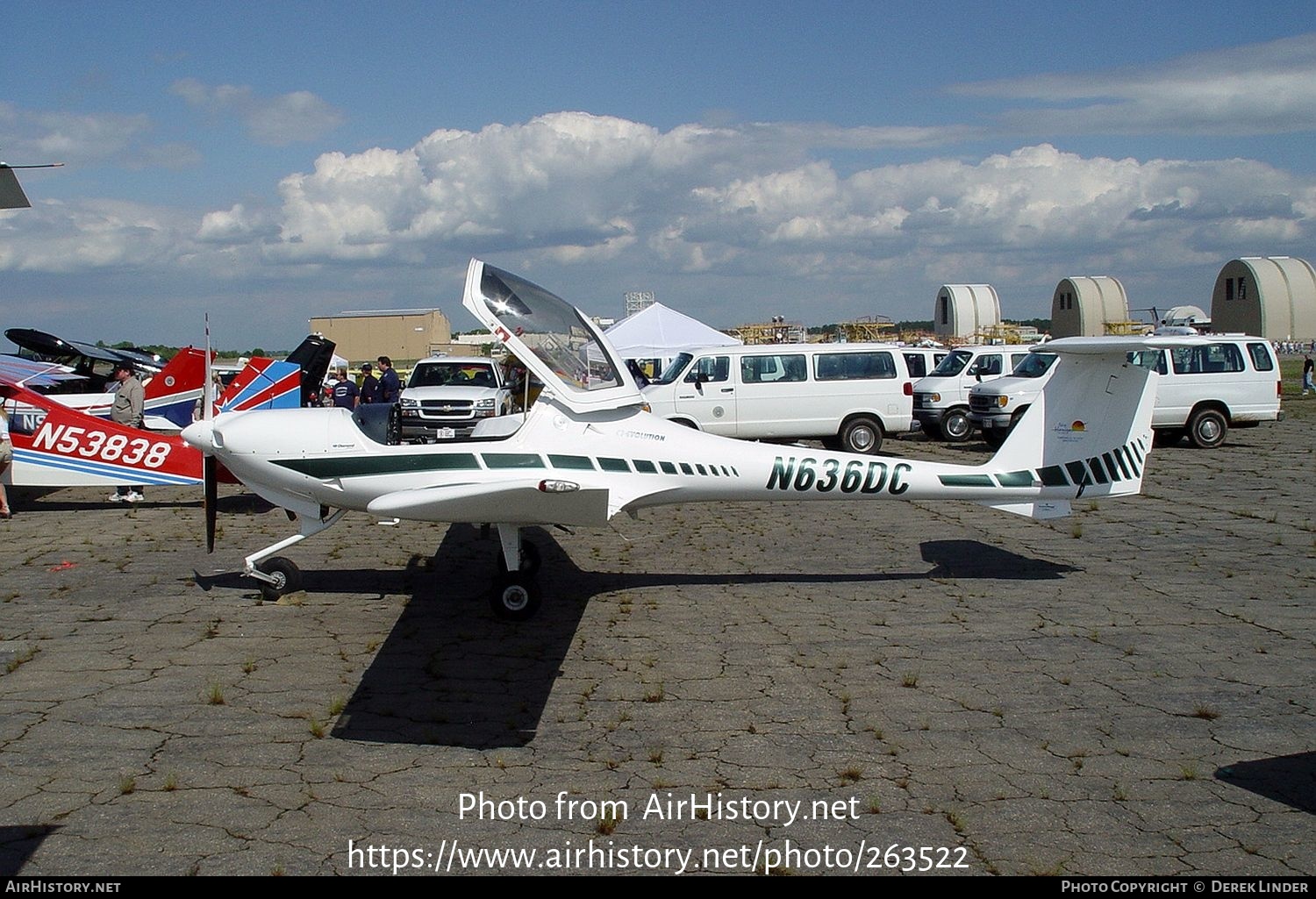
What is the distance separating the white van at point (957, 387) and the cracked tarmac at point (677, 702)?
396 inches

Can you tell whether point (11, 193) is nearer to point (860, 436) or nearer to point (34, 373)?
point (34, 373)

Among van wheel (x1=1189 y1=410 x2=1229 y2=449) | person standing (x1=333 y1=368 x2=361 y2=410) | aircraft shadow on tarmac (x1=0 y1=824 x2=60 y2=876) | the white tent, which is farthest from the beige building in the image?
aircraft shadow on tarmac (x1=0 y1=824 x2=60 y2=876)

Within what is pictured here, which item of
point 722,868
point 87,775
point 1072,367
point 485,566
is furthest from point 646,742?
point 1072,367

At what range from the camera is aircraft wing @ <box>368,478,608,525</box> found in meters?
5.92

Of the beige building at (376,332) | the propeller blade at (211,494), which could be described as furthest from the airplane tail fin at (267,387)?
the beige building at (376,332)

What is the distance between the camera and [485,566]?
354 inches

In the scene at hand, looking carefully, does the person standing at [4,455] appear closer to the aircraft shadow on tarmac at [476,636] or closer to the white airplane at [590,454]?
the white airplane at [590,454]

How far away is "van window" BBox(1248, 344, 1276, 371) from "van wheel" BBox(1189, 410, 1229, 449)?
1.17 m

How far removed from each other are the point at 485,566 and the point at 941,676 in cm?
460

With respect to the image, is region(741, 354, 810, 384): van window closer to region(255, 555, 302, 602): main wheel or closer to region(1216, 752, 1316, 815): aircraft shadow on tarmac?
region(255, 555, 302, 602): main wheel

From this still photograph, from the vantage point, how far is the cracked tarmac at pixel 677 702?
157 inches

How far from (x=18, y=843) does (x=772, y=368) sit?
14822 mm

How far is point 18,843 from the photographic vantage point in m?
3.84
